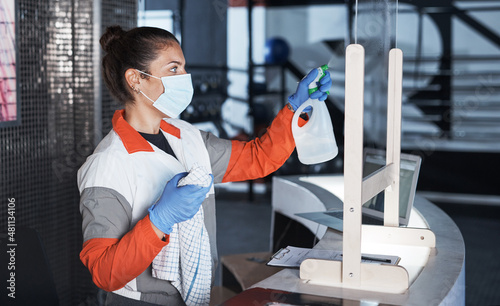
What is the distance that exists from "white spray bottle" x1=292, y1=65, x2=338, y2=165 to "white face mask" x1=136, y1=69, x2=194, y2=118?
35 cm

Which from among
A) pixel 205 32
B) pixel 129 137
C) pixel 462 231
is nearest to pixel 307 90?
pixel 129 137

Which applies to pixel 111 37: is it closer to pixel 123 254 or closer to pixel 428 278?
pixel 123 254

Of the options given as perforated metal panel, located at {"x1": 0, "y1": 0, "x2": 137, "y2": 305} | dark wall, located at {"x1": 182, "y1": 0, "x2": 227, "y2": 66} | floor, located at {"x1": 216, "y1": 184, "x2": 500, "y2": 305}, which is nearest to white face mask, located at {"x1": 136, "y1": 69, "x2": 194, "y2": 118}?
perforated metal panel, located at {"x1": 0, "y1": 0, "x2": 137, "y2": 305}

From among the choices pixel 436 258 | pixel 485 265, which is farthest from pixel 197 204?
pixel 485 265

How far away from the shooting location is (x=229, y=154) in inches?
75.2

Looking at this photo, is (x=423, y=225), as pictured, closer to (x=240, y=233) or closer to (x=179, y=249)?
(x=179, y=249)

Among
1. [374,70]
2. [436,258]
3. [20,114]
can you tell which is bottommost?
[436,258]

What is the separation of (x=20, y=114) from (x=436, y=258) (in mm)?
1912

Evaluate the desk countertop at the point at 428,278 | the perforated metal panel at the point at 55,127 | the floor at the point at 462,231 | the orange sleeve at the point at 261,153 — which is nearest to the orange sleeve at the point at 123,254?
the desk countertop at the point at 428,278

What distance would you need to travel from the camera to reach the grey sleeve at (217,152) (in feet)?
6.15

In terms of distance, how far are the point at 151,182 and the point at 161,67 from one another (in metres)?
0.34

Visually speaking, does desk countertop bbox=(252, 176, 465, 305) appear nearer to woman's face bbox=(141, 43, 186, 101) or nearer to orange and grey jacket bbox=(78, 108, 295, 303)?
orange and grey jacket bbox=(78, 108, 295, 303)

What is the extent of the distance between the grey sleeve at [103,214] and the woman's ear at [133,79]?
13.4 inches

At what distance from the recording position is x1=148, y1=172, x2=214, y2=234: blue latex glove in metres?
1.38
